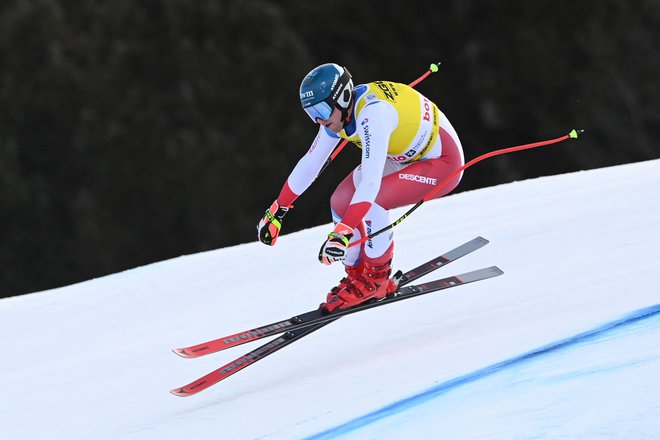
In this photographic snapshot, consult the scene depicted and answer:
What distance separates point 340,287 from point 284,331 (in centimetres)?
44

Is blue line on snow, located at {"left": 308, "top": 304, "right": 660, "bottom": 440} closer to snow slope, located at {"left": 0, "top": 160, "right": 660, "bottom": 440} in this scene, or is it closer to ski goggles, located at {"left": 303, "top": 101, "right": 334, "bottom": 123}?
snow slope, located at {"left": 0, "top": 160, "right": 660, "bottom": 440}

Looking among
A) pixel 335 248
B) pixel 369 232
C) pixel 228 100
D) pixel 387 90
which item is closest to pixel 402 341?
pixel 369 232

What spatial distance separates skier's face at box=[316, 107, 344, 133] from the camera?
458cm

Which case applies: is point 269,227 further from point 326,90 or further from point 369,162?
point 326,90

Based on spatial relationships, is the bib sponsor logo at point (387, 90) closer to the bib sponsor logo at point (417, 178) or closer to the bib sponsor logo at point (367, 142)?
the bib sponsor logo at point (367, 142)

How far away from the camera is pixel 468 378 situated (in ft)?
13.1

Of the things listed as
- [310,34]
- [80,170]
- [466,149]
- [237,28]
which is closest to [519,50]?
[466,149]

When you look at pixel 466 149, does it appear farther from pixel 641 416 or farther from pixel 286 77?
pixel 641 416

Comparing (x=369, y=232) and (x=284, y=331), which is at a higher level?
(x=369, y=232)

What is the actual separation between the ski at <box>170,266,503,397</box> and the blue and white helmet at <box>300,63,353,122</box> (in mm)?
1187

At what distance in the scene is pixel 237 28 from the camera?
1075 inches

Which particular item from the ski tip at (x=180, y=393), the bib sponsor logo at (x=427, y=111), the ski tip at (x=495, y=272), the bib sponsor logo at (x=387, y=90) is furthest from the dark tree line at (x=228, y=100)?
the ski tip at (x=180, y=393)

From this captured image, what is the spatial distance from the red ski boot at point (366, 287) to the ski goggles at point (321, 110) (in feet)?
3.03

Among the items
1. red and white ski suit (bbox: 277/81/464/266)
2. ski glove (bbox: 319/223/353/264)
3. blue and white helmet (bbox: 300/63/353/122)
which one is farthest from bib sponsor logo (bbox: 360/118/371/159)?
ski glove (bbox: 319/223/353/264)
